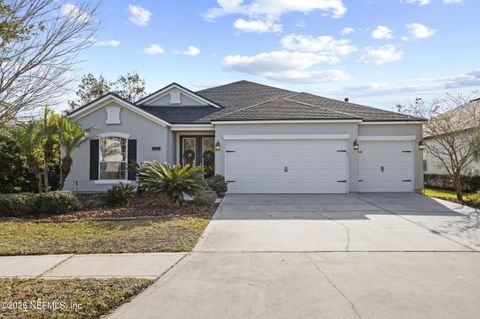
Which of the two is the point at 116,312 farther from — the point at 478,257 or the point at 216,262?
the point at 478,257

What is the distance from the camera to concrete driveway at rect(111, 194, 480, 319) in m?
4.40

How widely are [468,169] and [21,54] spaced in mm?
20814

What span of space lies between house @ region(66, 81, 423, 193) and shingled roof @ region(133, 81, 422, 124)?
0.06m

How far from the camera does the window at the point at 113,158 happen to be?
16.3 meters

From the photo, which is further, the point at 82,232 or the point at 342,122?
the point at 342,122

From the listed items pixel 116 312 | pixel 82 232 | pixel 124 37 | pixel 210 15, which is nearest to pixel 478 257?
pixel 116 312

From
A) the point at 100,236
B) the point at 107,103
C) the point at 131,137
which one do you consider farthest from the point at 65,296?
the point at 107,103

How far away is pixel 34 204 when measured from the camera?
1152cm

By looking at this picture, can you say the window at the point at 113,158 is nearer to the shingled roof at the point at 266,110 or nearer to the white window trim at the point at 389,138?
the shingled roof at the point at 266,110

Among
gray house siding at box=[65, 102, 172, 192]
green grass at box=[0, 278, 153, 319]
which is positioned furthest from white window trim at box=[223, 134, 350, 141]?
green grass at box=[0, 278, 153, 319]

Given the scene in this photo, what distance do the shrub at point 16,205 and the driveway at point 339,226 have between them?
5759 millimetres

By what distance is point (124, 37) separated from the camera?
9680 mm

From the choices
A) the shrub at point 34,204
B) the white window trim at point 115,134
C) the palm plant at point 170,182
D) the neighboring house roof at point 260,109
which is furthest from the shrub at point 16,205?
the neighboring house roof at point 260,109

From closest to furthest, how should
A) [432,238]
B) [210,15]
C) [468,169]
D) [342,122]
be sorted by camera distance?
1. [432,238]
2. [210,15]
3. [342,122]
4. [468,169]
